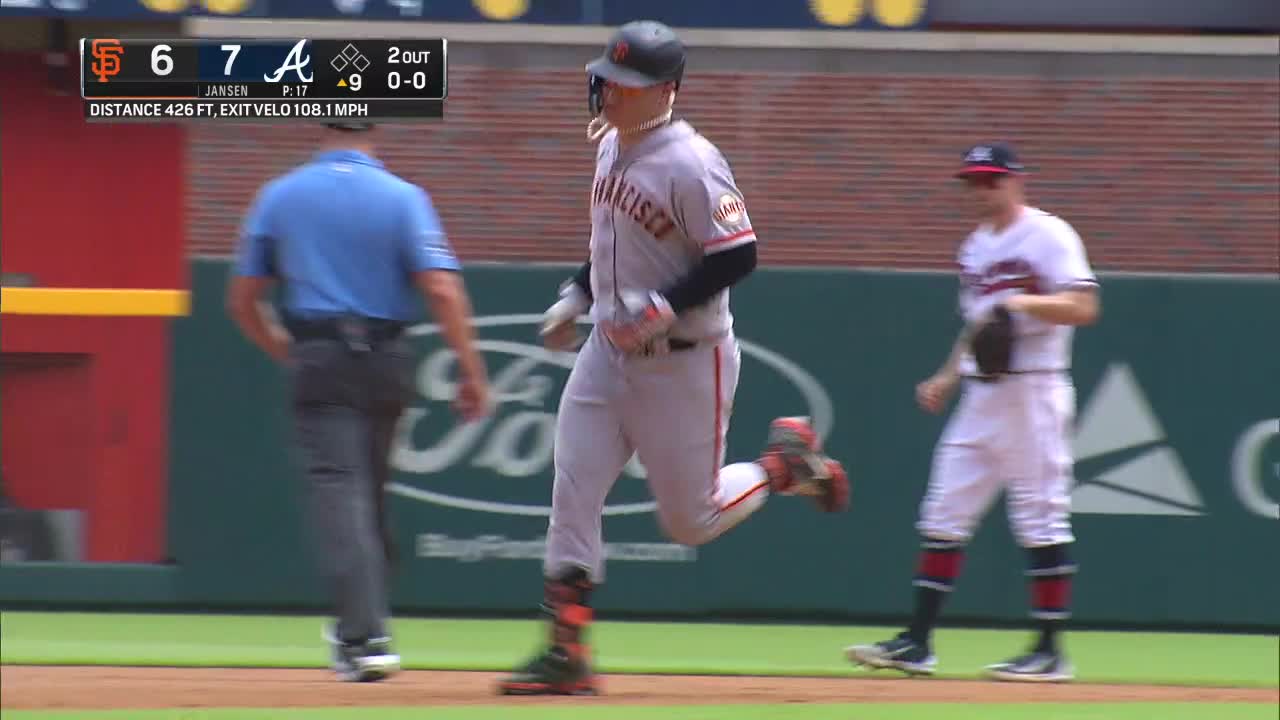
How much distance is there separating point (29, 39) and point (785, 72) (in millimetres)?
5826

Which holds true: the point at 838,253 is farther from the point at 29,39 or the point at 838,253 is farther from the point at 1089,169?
the point at 29,39

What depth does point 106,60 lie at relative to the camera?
9195 millimetres

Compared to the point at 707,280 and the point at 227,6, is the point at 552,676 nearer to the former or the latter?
the point at 707,280

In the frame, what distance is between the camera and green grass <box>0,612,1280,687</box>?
7402 mm

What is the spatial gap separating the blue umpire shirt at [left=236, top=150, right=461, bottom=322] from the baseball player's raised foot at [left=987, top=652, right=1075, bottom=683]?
8.13ft

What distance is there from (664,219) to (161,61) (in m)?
4.31

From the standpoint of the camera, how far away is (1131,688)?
6.98m

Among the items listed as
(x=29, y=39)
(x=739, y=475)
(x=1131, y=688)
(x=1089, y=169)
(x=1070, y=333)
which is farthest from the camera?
(x=29, y=39)

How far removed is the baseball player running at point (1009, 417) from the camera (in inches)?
276

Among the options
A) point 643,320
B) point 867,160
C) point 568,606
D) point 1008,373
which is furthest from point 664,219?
point 867,160

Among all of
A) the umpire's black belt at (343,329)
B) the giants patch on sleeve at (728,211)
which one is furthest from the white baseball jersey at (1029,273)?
the umpire's black belt at (343,329)

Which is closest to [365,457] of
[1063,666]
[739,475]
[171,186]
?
[739,475]

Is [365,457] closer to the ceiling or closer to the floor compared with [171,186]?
closer to the floor

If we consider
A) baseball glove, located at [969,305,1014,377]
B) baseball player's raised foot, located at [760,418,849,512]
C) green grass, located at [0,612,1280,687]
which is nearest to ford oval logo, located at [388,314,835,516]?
green grass, located at [0,612,1280,687]
